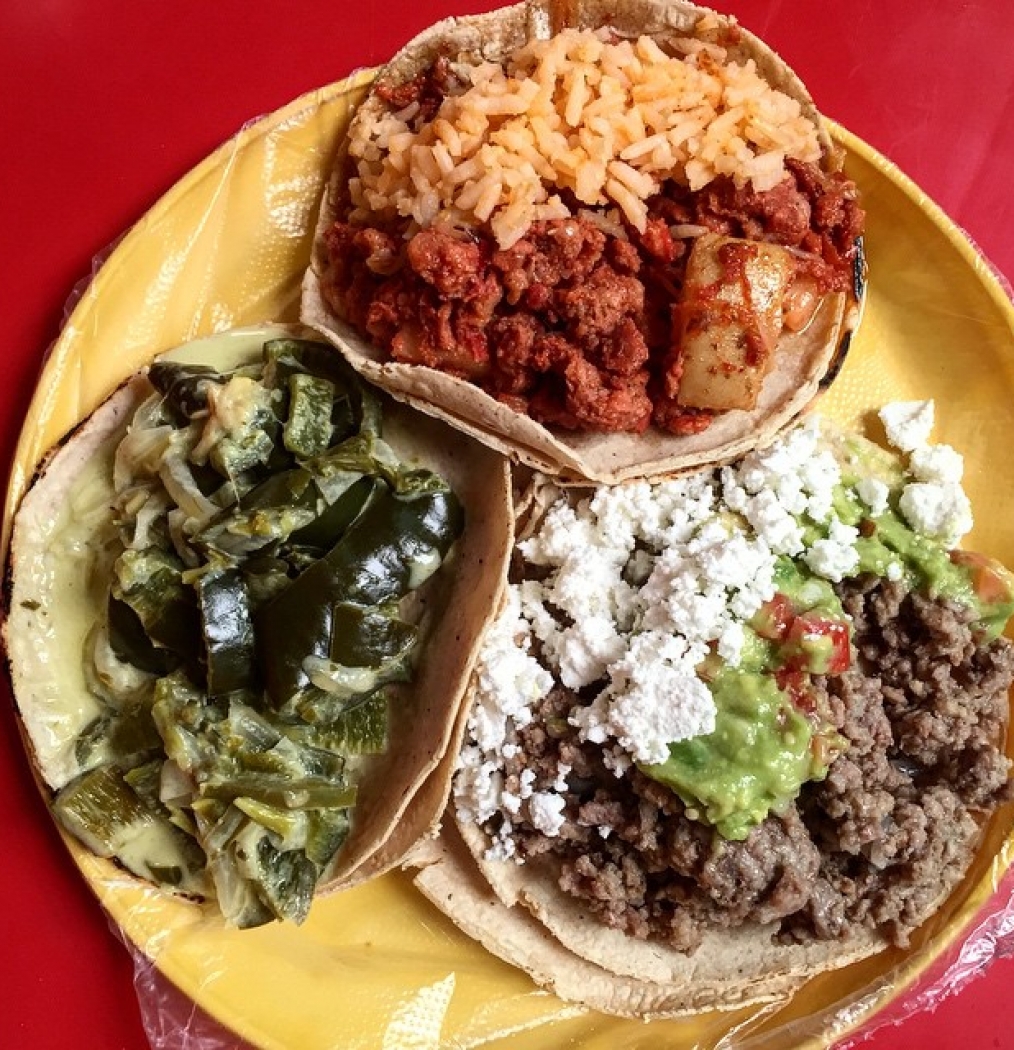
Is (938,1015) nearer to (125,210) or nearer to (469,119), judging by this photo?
(469,119)

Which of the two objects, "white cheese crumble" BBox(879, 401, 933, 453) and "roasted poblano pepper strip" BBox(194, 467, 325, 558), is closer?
"roasted poblano pepper strip" BBox(194, 467, 325, 558)

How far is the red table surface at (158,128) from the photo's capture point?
273 centimetres

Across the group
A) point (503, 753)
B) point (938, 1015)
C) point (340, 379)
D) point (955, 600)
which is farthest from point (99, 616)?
point (938, 1015)

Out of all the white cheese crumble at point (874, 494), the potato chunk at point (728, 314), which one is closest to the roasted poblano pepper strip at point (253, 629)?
the potato chunk at point (728, 314)

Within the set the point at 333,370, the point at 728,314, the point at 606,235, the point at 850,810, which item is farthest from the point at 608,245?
the point at 850,810

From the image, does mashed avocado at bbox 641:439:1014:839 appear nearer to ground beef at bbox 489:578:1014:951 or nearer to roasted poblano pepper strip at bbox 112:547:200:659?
ground beef at bbox 489:578:1014:951

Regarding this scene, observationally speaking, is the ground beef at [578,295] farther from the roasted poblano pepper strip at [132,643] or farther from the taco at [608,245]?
the roasted poblano pepper strip at [132,643]

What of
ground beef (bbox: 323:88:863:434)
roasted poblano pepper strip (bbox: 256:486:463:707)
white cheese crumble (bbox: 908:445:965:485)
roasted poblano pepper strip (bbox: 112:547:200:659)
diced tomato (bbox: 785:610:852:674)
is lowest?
roasted poblano pepper strip (bbox: 112:547:200:659)

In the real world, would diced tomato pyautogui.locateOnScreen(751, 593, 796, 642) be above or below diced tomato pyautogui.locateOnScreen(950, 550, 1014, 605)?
below

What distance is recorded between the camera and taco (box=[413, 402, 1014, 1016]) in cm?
231

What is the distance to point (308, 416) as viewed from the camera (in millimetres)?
2371

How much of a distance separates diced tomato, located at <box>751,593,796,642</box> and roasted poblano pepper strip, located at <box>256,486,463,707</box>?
29.7 inches

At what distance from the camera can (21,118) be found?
9.36 feet

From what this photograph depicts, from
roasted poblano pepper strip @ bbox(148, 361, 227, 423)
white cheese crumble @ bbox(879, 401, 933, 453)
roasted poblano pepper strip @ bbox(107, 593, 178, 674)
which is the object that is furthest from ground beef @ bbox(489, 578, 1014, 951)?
roasted poblano pepper strip @ bbox(148, 361, 227, 423)
